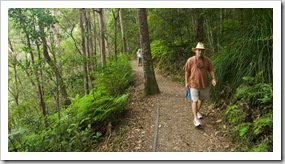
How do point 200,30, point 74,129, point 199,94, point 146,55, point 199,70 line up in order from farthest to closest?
point 200,30 → point 146,55 → point 74,129 → point 199,94 → point 199,70

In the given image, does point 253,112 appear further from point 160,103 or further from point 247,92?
point 160,103

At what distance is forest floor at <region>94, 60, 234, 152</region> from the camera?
3.86m

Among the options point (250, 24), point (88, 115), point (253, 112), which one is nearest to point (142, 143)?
point (88, 115)

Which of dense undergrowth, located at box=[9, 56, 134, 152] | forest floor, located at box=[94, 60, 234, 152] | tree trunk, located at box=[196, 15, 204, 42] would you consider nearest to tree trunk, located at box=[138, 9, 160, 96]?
forest floor, located at box=[94, 60, 234, 152]

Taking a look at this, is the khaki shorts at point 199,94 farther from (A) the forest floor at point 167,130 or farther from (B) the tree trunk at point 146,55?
(B) the tree trunk at point 146,55

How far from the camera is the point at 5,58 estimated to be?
3.49 meters

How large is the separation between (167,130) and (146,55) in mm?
2636

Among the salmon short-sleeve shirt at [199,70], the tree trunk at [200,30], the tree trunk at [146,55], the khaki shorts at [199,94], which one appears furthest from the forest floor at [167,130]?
the tree trunk at [200,30]

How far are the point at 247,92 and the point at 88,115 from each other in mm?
3843

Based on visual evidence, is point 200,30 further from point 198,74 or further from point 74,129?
point 74,129

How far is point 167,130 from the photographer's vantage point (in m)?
4.43

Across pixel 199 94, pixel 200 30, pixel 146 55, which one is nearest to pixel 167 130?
pixel 199 94

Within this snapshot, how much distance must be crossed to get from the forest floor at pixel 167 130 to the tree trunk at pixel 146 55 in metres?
0.30

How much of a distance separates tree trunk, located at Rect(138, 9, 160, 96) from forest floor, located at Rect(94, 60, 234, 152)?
0.97ft
